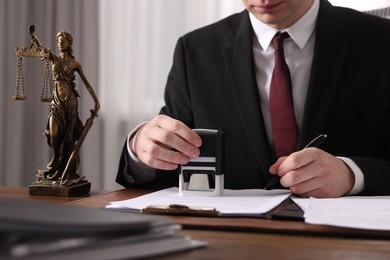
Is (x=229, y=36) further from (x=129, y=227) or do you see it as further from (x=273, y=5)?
(x=129, y=227)

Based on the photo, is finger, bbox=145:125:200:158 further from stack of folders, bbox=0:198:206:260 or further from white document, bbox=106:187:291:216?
stack of folders, bbox=0:198:206:260

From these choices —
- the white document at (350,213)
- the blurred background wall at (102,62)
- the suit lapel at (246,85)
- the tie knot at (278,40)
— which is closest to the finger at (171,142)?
the white document at (350,213)

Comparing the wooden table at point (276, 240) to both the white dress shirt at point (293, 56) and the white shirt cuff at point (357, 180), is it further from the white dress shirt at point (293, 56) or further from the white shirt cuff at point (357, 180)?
the white dress shirt at point (293, 56)

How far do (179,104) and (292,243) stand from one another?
39.7 inches

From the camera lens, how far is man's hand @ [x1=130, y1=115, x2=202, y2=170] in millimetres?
1099

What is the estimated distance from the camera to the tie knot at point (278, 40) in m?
1.51

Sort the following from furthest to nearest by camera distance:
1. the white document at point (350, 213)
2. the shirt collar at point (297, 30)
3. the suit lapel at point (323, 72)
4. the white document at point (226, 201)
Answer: the shirt collar at point (297, 30) < the suit lapel at point (323, 72) < the white document at point (226, 201) < the white document at point (350, 213)

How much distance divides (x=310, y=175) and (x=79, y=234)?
607 millimetres

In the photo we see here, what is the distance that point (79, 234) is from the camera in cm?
56

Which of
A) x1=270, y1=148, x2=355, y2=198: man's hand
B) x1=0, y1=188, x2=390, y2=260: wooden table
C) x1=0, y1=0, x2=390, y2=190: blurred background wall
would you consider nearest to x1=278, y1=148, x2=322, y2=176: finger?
x1=270, y1=148, x2=355, y2=198: man's hand

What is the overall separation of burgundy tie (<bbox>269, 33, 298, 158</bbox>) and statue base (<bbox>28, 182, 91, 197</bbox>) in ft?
1.62

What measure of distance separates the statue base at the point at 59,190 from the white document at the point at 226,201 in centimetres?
22

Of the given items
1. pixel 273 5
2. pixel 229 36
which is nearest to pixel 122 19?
pixel 229 36

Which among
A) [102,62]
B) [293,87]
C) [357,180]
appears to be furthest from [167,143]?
[102,62]
